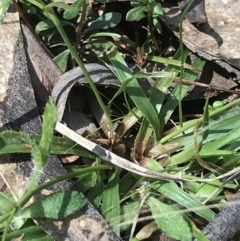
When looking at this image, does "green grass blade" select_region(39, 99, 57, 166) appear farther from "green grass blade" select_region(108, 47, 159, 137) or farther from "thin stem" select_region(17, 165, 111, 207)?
"green grass blade" select_region(108, 47, 159, 137)

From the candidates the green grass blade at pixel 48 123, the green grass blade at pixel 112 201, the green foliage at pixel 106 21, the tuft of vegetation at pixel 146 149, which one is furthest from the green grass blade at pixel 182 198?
the green foliage at pixel 106 21

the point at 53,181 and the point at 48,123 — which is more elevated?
the point at 48,123

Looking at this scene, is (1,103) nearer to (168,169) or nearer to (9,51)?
(9,51)

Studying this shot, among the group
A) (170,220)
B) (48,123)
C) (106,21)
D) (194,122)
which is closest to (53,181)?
(48,123)

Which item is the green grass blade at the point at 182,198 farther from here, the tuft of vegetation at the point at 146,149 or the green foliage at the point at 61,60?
the green foliage at the point at 61,60

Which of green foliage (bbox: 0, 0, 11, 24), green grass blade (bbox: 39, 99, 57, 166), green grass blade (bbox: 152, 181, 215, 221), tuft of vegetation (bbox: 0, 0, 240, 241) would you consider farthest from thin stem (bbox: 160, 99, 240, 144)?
green foliage (bbox: 0, 0, 11, 24)

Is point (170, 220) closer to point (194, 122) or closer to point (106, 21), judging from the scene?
point (194, 122)

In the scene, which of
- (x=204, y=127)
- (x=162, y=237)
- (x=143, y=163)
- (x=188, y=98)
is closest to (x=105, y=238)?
(x=162, y=237)

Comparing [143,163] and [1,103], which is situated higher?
[1,103]

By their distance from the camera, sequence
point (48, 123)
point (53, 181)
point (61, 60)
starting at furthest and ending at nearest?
point (61, 60)
point (53, 181)
point (48, 123)

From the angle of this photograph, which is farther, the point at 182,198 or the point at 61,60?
the point at 61,60

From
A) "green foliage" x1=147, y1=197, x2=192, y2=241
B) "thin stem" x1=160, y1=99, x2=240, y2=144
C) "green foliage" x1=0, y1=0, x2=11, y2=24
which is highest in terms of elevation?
"green foliage" x1=0, y1=0, x2=11, y2=24
